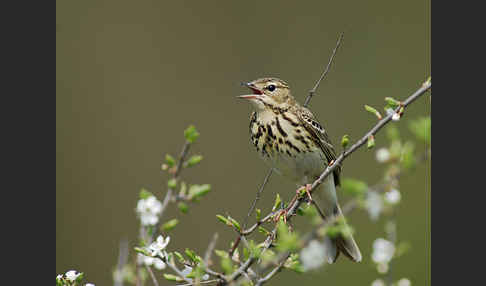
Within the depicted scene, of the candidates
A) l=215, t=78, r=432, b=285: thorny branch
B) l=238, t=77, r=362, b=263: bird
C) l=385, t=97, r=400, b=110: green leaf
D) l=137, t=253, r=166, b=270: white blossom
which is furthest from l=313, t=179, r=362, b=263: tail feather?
l=137, t=253, r=166, b=270: white blossom

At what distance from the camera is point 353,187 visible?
3.86 ft

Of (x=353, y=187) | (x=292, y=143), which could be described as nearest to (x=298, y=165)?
(x=292, y=143)

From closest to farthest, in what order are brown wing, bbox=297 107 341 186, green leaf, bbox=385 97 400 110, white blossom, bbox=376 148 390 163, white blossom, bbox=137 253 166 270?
1. white blossom, bbox=376 148 390 163
2. white blossom, bbox=137 253 166 270
3. green leaf, bbox=385 97 400 110
4. brown wing, bbox=297 107 341 186

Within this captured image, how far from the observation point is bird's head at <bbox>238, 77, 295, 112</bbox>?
3.18m

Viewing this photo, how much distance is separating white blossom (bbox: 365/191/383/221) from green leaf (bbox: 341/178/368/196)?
3cm

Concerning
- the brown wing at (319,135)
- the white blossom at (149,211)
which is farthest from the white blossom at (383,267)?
the brown wing at (319,135)

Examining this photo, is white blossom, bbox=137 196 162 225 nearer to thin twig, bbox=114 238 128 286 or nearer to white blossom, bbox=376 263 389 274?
thin twig, bbox=114 238 128 286

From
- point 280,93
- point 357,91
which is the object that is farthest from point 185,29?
point 280,93

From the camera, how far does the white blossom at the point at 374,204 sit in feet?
3.92

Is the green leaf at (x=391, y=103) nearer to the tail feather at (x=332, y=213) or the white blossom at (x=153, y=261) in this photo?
the white blossom at (x=153, y=261)

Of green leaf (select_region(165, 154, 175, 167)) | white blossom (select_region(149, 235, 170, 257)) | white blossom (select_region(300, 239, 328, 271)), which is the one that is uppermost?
green leaf (select_region(165, 154, 175, 167))

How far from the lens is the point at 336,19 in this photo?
5918 mm

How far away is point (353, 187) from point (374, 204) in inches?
2.6

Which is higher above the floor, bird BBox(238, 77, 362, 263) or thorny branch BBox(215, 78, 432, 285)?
bird BBox(238, 77, 362, 263)
